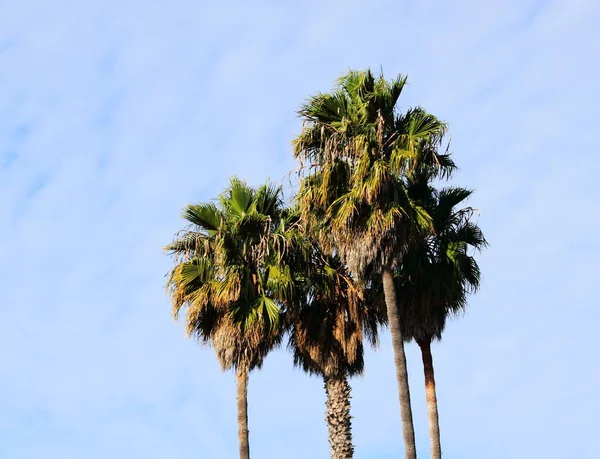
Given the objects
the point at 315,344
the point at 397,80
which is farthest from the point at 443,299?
the point at 397,80

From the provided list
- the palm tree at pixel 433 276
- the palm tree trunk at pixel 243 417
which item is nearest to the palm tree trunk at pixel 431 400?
the palm tree at pixel 433 276

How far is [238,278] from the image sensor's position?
1221 inches

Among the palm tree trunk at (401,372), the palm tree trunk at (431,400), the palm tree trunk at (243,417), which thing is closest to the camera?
the palm tree trunk at (401,372)

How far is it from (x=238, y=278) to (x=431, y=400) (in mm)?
6284

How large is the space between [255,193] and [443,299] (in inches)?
259

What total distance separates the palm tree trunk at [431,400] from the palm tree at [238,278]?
4107 mm

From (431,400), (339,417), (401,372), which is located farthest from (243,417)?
(401,372)

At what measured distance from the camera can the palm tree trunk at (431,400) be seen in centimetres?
2878

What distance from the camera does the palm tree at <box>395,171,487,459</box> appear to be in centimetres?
2983

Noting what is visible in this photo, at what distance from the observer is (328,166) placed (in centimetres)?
2833

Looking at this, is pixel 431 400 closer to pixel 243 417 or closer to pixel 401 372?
pixel 401 372

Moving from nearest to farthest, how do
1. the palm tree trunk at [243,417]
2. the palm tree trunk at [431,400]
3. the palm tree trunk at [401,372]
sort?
the palm tree trunk at [401,372] → the palm tree trunk at [431,400] → the palm tree trunk at [243,417]

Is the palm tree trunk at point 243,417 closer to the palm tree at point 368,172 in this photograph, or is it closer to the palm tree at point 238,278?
the palm tree at point 238,278

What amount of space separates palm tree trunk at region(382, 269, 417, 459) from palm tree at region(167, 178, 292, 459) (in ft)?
14.5
